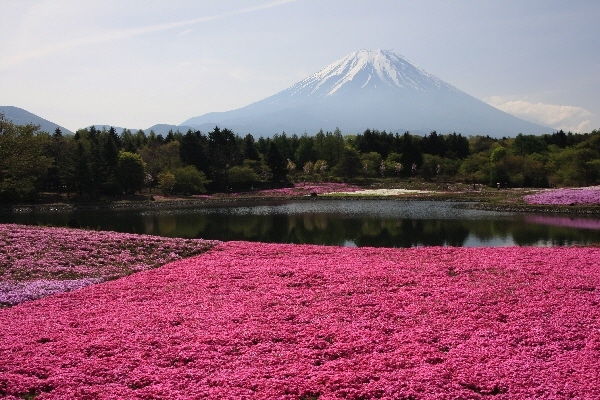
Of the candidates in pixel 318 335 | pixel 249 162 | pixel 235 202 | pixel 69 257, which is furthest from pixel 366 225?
pixel 249 162

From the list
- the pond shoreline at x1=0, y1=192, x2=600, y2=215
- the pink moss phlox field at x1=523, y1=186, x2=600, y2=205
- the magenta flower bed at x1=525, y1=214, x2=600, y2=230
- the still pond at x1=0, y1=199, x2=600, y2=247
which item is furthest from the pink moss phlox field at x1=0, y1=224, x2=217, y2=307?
the pink moss phlox field at x1=523, y1=186, x2=600, y2=205

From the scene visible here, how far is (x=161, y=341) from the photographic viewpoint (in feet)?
38.6

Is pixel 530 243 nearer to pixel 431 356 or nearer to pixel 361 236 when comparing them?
pixel 361 236

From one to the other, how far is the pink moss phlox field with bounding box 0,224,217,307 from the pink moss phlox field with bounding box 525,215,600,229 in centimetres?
3090

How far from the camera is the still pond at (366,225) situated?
1331 inches

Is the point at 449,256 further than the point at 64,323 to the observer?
Yes

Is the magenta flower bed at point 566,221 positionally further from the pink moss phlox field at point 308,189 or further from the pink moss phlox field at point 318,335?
the pink moss phlox field at point 308,189

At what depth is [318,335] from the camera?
12062mm

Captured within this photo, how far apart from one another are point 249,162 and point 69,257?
74438 mm

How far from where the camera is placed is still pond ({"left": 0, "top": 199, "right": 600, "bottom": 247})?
33.8m

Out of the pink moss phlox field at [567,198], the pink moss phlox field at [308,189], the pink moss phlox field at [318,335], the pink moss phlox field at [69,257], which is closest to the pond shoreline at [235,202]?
the pink moss phlox field at [567,198]

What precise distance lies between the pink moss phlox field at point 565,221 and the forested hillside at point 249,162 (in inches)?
1561

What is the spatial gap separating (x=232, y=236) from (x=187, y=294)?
20913mm

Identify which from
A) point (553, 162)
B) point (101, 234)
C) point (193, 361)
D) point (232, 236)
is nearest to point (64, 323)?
point (193, 361)
